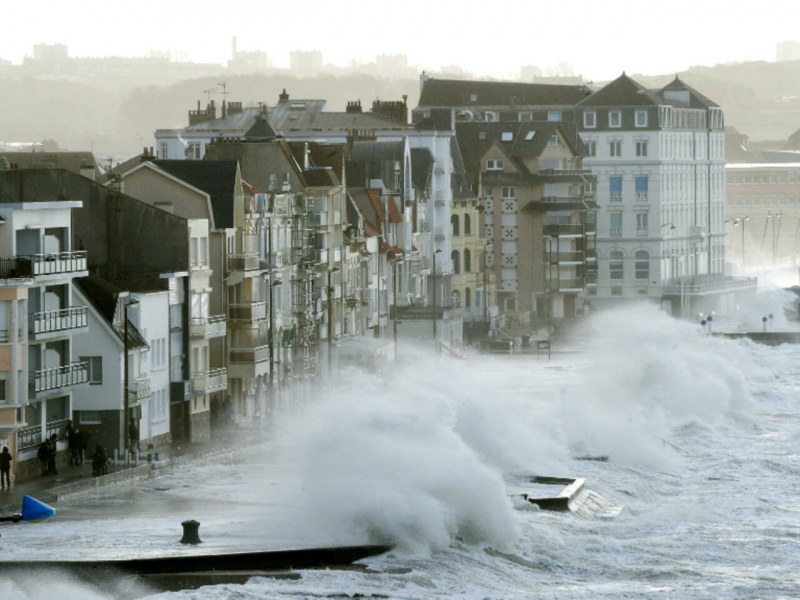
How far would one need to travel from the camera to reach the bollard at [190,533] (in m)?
44.5

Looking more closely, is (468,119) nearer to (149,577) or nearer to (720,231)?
(720,231)

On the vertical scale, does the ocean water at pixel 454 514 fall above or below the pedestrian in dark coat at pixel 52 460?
below

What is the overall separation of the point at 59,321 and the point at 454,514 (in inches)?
487

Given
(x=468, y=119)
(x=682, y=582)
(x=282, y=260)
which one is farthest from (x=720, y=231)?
(x=682, y=582)

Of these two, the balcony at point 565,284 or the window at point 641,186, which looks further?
the window at point 641,186

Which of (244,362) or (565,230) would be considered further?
(565,230)

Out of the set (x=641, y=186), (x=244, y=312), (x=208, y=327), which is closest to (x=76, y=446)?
(x=208, y=327)

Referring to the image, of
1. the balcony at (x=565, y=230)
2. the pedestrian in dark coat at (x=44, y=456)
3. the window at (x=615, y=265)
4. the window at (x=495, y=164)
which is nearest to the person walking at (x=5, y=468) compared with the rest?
the pedestrian in dark coat at (x=44, y=456)

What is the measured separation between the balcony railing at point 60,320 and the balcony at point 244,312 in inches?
525

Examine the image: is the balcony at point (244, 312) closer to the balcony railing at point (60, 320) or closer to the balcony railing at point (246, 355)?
the balcony railing at point (246, 355)

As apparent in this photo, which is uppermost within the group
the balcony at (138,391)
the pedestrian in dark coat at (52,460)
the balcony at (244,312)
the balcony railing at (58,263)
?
the balcony railing at (58,263)

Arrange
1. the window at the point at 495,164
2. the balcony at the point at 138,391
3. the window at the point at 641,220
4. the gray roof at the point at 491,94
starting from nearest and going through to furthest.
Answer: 1. the balcony at the point at 138,391
2. the window at the point at 495,164
3. the gray roof at the point at 491,94
4. the window at the point at 641,220

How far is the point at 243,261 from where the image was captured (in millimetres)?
72875

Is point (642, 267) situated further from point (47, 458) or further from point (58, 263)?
point (47, 458)
